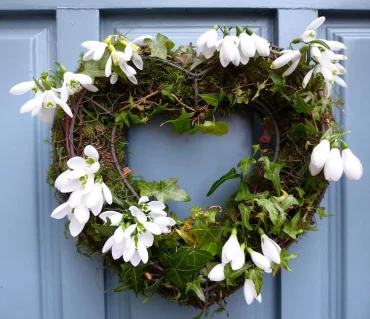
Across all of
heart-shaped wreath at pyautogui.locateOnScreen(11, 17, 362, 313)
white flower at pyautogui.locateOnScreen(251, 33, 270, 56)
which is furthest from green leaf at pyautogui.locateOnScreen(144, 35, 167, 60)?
white flower at pyautogui.locateOnScreen(251, 33, 270, 56)

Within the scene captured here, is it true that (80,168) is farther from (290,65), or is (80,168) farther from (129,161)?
(290,65)

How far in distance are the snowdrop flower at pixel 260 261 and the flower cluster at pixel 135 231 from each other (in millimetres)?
204

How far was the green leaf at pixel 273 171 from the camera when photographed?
92 centimetres

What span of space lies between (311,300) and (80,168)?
2.42 ft

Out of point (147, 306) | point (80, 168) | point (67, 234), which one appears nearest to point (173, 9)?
point (80, 168)

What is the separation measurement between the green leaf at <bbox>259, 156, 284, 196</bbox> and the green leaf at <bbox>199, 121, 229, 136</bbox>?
0.44 ft

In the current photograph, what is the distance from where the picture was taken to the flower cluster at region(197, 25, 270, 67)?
91cm

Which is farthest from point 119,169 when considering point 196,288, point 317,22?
point 317,22

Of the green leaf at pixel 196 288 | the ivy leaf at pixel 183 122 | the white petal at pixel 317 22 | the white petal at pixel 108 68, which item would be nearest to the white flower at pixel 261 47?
the white petal at pixel 317 22

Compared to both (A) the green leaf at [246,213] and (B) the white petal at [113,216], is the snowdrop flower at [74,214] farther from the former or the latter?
(A) the green leaf at [246,213]

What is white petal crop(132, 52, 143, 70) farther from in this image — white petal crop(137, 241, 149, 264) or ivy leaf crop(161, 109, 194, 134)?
white petal crop(137, 241, 149, 264)

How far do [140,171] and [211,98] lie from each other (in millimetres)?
294

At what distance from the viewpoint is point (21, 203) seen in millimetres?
1117

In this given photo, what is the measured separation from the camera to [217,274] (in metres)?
0.89
